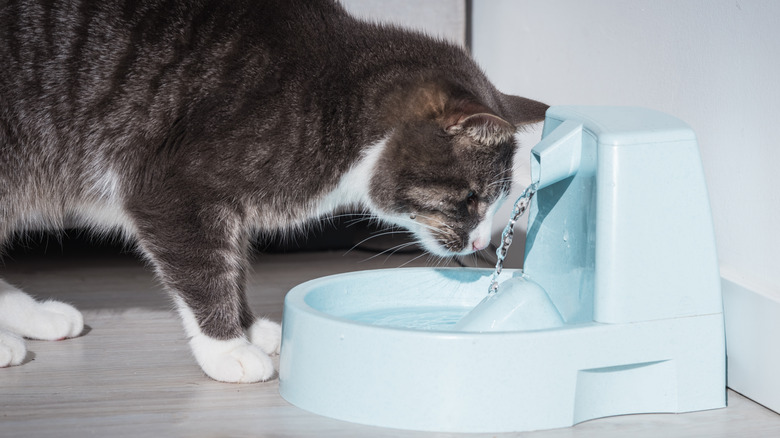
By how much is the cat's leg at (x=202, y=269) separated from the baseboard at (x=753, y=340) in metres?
0.79

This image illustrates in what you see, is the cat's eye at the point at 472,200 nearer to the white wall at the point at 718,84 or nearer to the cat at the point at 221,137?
the cat at the point at 221,137

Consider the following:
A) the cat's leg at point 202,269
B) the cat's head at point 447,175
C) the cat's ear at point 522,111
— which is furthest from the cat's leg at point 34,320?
the cat's ear at point 522,111

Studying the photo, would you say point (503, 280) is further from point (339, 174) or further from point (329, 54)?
point (329, 54)

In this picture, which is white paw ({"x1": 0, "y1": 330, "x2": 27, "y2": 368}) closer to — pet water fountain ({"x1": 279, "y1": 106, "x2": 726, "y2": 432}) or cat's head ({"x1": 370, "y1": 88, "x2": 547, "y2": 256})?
pet water fountain ({"x1": 279, "y1": 106, "x2": 726, "y2": 432})

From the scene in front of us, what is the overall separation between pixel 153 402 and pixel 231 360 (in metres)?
0.16

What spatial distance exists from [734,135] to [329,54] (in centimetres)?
75

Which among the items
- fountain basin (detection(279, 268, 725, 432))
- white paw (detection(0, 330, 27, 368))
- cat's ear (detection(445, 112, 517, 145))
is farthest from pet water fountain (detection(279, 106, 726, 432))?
white paw (detection(0, 330, 27, 368))

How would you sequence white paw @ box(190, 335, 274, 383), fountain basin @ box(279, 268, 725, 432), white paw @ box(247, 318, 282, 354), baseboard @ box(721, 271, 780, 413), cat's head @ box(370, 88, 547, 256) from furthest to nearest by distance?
white paw @ box(247, 318, 282, 354), cat's head @ box(370, 88, 547, 256), white paw @ box(190, 335, 274, 383), baseboard @ box(721, 271, 780, 413), fountain basin @ box(279, 268, 725, 432)

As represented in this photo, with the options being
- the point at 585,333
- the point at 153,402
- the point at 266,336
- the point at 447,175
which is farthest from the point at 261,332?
the point at 585,333

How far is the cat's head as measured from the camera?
1562 millimetres

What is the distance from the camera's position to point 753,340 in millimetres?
1358

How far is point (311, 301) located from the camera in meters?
1.45

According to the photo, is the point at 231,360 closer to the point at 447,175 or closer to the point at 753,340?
the point at 447,175

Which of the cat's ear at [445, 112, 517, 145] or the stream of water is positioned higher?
the cat's ear at [445, 112, 517, 145]
